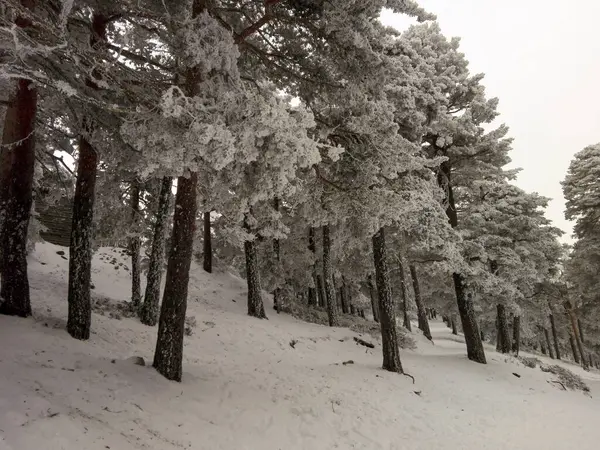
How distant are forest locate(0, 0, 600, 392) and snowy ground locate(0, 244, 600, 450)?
3.22ft

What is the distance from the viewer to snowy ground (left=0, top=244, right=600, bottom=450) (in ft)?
17.8

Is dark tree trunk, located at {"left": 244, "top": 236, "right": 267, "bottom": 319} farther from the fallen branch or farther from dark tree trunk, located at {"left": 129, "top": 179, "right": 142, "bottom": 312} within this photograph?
dark tree trunk, located at {"left": 129, "top": 179, "right": 142, "bottom": 312}

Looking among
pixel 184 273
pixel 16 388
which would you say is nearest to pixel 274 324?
pixel 184 273

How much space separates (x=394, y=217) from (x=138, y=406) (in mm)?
7860

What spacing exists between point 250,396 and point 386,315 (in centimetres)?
562

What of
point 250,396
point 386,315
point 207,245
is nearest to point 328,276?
point 386,315

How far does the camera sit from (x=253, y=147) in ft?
18.5

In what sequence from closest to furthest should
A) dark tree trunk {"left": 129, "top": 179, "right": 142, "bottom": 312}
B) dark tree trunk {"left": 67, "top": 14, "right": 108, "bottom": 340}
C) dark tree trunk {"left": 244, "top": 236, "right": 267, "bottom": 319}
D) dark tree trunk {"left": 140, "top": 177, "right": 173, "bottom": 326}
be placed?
1. dark tree trunk {"left": 67, "top": 14, "right": 108, "bottom": 340}
2. dark tree trunk {"left": 140, "top": 177, "right": 173, "bottom": 326}
3. dark tree trunk {"left": 129, "top": 179, "right": 142, "bottom": 312}
4. dark tree trunk {"left": 244, "top": 236, "right": 267, "bottom": 319}

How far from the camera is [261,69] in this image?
9906 mm

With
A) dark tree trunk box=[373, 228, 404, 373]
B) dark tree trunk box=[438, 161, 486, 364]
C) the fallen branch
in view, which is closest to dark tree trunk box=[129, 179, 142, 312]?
dark tree trunk box=[373, 228, 404, 373]

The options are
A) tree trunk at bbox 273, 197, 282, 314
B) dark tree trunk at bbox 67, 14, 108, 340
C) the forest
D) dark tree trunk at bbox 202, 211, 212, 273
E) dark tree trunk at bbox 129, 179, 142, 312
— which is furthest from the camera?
dark tree trunk at bbox 202, 211, 212, 273

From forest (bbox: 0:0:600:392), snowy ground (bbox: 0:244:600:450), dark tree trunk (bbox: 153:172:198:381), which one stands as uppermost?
forest (bbox: 0:0:600:392)

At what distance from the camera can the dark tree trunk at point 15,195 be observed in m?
7.81

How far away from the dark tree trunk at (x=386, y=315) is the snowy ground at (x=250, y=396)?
1.74 feet
